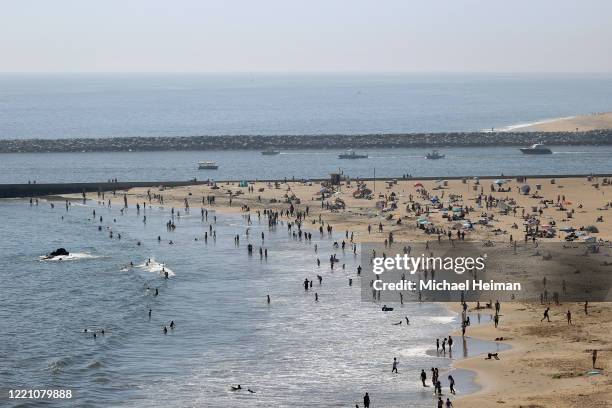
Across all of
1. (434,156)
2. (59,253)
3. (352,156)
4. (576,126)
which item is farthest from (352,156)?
(59,253)

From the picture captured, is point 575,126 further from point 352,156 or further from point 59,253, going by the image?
point 59,253

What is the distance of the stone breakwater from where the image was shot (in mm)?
163750

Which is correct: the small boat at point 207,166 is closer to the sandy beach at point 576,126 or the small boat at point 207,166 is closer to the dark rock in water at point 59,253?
the dark rock in water at point 59,253

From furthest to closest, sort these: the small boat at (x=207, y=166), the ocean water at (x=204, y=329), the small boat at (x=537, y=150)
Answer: the small boat at (x=537, y=150) → the small boat at (x=207, y=166) → the ocean water at (x=204, y=329)

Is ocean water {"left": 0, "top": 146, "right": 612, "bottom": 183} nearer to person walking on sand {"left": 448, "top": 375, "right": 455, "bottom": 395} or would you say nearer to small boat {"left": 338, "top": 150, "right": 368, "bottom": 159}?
small boat {"left": 338, "top": 150, "right": 368, "bottom": 159}

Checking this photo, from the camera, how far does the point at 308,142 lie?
559ft

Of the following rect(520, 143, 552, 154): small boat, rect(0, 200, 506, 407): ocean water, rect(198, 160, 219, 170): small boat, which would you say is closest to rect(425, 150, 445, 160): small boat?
rect(520, 143, 552, 154): small boat

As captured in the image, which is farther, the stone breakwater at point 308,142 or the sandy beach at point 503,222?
the stone breakwater at point 308,142

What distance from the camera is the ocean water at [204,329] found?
152 feet

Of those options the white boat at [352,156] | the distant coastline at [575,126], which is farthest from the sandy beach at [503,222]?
the distant coastline at [575,126]

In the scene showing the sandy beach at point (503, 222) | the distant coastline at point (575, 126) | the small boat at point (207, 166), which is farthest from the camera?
the distant coastline at point (575, 126)

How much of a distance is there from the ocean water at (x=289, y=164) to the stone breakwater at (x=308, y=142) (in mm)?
3951

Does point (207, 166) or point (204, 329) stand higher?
point (207, 166)

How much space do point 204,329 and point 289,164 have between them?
88538mm
